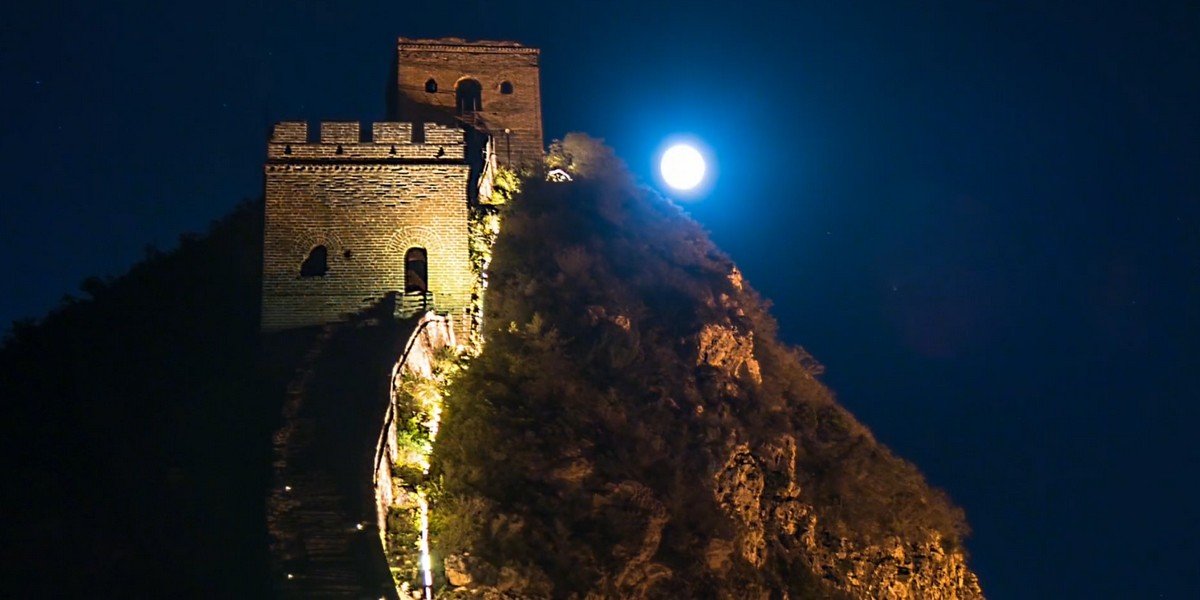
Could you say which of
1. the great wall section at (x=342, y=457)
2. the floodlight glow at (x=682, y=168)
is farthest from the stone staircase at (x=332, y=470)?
the floodlight glow at (x=682, y=168)

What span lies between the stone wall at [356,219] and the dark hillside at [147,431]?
1687 millimetres

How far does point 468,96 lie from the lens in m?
32.8

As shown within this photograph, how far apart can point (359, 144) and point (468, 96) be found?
20.5 ft

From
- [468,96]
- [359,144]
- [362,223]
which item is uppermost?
[468,96]

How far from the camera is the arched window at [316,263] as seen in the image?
26.5 metres

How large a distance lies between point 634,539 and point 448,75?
14.8 meters

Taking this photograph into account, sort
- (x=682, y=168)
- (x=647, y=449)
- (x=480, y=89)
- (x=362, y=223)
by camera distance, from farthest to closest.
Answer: (x=682, y=168), (x=480, y=89), (x=362, y=223), (x=647, y=449)

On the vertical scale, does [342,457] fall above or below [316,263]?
below

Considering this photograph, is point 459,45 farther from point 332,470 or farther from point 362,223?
point 332,470

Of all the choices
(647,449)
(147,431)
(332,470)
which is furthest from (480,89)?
(332,470)

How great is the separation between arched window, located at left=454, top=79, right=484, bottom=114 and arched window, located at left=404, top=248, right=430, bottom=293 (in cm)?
607

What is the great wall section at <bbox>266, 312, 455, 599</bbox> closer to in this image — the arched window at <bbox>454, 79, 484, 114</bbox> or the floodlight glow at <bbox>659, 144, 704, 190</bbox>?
the arched window at <bbox>454, 79, 484, 114</bbox>

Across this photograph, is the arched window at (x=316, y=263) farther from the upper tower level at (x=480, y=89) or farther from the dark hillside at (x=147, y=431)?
the upper tower level at (x=480, y=89)

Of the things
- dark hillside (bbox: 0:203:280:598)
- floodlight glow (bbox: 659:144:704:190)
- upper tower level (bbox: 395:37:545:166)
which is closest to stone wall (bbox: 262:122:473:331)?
dark hillside (bbox: 0:203:280:598)
